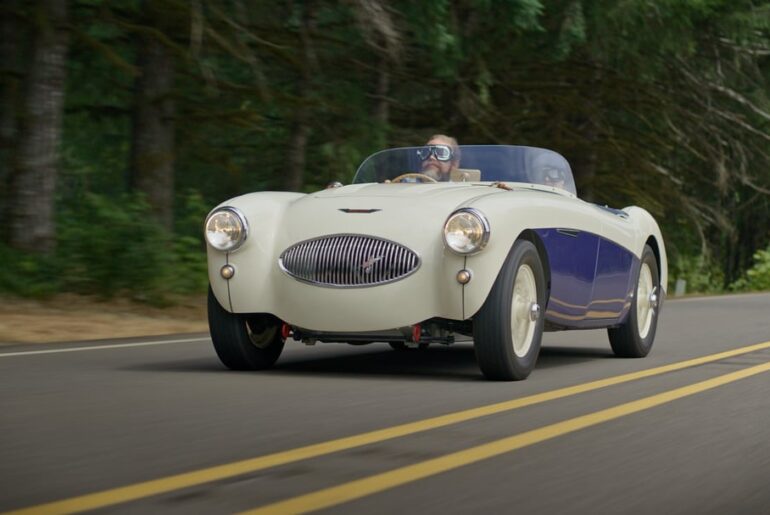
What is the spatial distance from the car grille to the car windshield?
1618mm

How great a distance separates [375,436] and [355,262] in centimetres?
219

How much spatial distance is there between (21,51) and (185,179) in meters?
4.78

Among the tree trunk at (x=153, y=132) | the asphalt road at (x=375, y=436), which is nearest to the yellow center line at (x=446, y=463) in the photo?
the asphalt road at (x=375, y=436)

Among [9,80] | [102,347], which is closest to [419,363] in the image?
[102,347]

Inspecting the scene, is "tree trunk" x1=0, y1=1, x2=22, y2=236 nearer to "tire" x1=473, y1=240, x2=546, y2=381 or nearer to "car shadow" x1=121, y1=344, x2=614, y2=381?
"car shadow" x1=121, y1=344, x2=614, y2=381

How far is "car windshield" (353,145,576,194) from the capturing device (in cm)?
937

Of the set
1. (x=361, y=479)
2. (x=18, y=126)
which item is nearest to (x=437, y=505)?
(x=361, y=479)

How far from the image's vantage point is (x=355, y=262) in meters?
7.77

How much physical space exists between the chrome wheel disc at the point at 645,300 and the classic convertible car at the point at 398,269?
1474mm

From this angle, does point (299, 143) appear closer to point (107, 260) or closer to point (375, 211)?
point (107, 260)

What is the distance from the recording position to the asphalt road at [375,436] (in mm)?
4449

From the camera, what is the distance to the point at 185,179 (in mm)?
21016

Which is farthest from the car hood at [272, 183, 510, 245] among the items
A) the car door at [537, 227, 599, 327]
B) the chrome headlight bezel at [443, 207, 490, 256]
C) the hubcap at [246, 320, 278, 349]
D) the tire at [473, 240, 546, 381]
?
the hubcap at [246, 320, 278, 349]

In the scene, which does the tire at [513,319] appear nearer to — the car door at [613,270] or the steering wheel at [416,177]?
the car door at [613,270]
